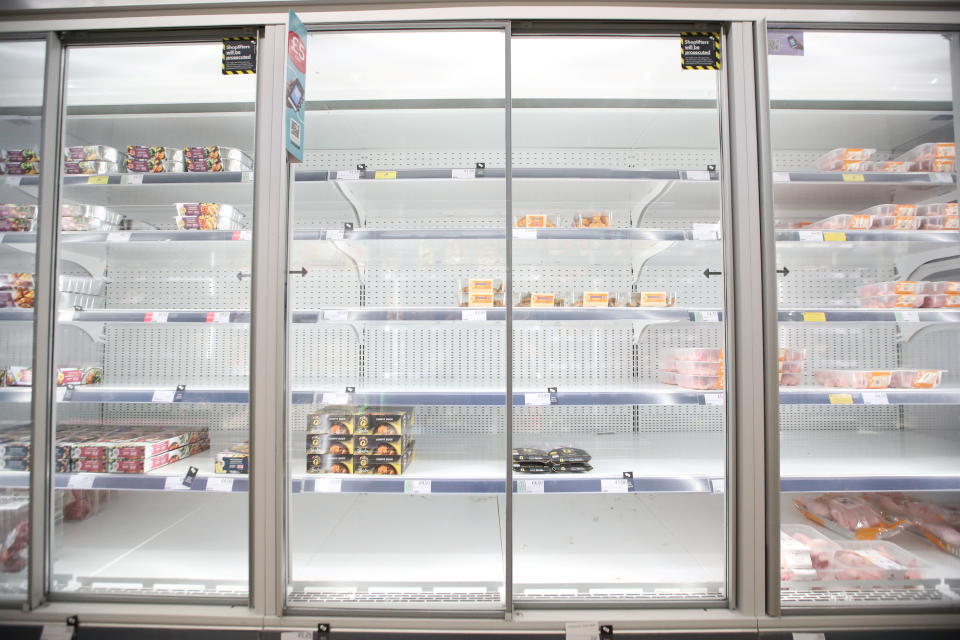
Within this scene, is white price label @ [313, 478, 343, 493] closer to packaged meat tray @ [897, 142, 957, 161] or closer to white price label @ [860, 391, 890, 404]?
white price label @ [860, 391, 890, 404]

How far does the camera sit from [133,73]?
2029 millimetres

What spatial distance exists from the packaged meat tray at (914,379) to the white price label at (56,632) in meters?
3.59

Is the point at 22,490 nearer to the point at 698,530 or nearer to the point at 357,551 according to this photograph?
the point at 357,551

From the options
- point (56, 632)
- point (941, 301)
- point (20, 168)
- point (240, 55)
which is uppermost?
point (240, 55)

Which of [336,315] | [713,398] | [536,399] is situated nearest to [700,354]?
[713,398]

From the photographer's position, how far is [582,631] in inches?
59.7

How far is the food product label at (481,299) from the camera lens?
207 cm

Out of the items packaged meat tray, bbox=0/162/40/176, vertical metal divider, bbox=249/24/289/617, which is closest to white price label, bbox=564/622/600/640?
vertical metal divider, bbox=249/24/289/617

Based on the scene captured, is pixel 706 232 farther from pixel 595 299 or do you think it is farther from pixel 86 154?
pixel 86 154

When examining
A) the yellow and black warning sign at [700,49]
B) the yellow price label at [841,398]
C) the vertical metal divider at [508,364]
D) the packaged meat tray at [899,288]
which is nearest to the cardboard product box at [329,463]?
the vertical metal divider at [508,364]

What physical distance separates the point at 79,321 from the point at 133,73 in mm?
1222

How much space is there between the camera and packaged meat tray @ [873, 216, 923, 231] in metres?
1.96

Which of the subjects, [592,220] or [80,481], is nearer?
[80,481]

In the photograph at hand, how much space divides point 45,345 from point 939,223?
3.91m
